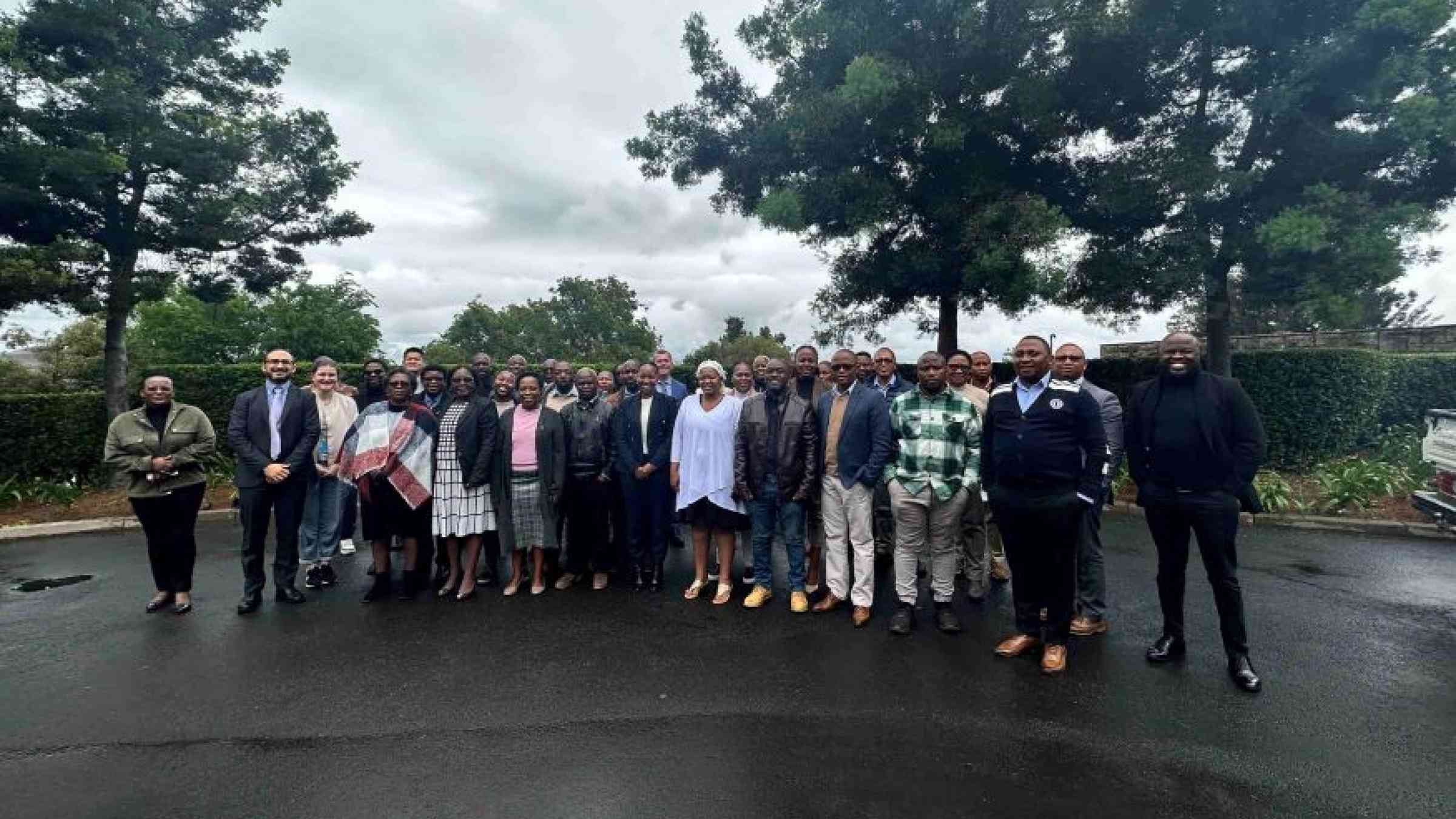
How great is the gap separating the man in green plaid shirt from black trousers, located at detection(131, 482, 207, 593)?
5367 millimetres

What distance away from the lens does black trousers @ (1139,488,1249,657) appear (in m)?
3.82

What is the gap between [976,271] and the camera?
10109mm

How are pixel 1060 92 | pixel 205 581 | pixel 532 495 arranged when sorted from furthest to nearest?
pixel 1060 92, pixel 205 581, pixel 532 495

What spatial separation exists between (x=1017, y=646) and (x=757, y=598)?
A: 191 centimetres

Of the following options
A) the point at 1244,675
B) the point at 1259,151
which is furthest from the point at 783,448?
the point at 1259,151

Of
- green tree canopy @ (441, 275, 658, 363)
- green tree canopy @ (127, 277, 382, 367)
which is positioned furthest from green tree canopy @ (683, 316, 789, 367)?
green tree canopy @ (127, 277, 382, 367)

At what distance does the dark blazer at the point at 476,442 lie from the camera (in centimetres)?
536

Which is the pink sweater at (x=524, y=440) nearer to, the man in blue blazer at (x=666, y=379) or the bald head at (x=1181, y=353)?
the man in blue blazer at (x=666, y=379)

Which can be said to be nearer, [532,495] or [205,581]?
[532,495]

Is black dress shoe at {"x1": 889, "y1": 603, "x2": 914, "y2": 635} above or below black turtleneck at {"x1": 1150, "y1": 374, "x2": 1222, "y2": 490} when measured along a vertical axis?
below

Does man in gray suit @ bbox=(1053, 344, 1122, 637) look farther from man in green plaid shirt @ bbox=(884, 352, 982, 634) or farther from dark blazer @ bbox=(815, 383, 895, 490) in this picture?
dark blazer @ bbox=(815, 383, 895, 490)

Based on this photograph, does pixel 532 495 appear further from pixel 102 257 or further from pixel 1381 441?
pixel 1381 441

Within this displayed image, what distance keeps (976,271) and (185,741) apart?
401 inches

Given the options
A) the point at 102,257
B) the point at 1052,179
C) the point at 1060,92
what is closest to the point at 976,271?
the point at 1052,179
